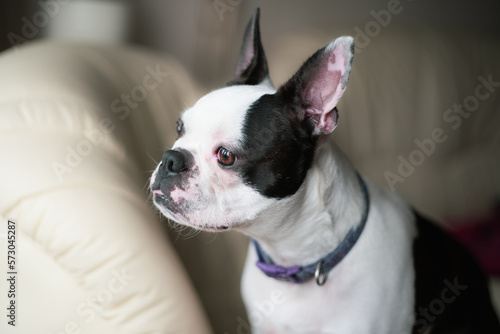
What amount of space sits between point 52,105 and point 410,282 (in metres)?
1.05

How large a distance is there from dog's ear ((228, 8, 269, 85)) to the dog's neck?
11.9 inches

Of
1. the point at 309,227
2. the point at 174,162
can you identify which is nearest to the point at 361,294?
the point at 309,227

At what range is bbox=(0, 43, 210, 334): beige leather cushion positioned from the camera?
115cm

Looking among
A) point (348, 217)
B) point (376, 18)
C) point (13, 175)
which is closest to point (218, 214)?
point (348, 217)

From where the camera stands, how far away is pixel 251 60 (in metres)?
1.44

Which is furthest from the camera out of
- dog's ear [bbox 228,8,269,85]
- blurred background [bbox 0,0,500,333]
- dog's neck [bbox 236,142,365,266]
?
blurred background [bbox 0,0,500,333]

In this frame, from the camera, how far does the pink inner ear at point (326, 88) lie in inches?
44.3

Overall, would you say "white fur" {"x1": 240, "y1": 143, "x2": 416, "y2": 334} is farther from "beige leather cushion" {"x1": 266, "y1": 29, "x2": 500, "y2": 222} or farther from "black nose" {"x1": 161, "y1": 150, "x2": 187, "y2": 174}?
"beige leather cushion" {"x1": 266, "y1": 29, "x2": 500, "y2": 222}

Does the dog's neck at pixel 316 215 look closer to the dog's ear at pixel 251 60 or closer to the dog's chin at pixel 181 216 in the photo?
the dog's chin at pixel 181 216

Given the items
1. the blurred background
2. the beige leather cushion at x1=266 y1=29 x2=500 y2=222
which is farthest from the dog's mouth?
the beige leather cushion at x1=266 y1=29 x2=500 y2=222

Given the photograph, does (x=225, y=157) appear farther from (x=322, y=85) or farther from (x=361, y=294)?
(x=361, y=294)

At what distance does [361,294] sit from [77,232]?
697 mm

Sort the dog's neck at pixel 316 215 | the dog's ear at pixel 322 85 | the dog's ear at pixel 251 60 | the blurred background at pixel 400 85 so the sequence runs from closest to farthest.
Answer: the dog's ear at pixel 322 85 → the dog's neck at pixel 316 215 → the dog's ear at pixel 251 60 → the blurred background at pixel 400 85

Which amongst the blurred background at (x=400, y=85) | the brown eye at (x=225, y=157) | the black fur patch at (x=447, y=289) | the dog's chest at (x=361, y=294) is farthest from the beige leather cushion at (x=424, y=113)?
the brown eye at (x=225, y=157)
